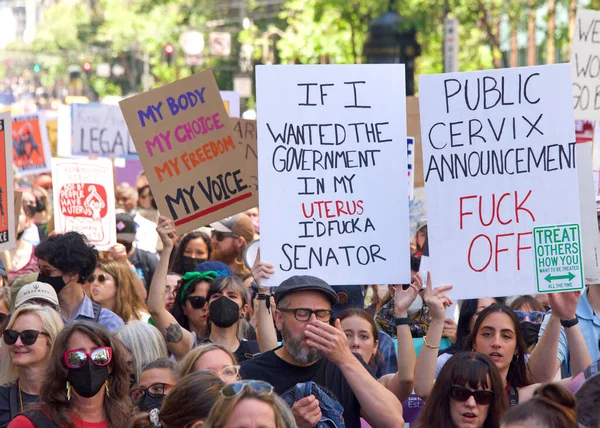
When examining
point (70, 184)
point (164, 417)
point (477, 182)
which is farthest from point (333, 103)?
point (70, 184)

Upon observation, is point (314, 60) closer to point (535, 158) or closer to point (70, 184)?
point (70, 184)

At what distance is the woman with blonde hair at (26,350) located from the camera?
5.23 m

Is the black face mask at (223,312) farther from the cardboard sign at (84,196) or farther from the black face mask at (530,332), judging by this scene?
the cardboard sign at (84,196)

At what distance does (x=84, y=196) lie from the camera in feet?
31.3

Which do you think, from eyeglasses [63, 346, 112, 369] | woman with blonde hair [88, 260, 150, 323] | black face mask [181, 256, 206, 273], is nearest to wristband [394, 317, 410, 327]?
eyeglasses [63, 346, 112, 369]

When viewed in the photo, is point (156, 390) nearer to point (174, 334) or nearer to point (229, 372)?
point (229, 372)

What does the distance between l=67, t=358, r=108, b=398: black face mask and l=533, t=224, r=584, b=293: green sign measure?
199 centimetres

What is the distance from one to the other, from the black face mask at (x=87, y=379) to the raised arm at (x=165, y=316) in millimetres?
1408

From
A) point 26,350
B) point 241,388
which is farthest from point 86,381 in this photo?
point 241,388

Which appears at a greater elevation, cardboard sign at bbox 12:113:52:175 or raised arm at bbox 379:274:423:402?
cardboard sign at bbox 12:113:52:175

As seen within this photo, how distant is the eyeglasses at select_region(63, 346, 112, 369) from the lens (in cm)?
463

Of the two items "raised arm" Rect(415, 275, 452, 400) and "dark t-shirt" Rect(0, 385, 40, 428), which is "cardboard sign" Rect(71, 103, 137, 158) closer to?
"dark t-shirt" Rect(0, 385, 40, 428)

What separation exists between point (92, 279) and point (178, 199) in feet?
2.23

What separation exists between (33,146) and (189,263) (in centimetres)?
639
